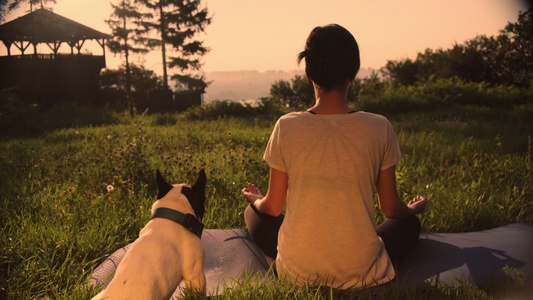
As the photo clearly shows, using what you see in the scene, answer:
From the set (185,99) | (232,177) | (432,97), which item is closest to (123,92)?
(185,99)

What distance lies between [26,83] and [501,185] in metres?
22.8

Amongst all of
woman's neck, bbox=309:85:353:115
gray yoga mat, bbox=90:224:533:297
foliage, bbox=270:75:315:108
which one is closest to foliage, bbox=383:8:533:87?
foliage, bbox=270:75:315:108

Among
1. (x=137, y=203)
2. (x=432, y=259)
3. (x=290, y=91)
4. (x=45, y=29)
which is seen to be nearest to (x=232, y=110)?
(x=45, y=29)

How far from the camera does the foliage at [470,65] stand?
23.1 meters

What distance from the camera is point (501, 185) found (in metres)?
5.04

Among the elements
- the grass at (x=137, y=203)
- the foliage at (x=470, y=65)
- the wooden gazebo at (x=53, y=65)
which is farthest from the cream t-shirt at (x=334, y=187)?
the foliage at (x=470, y=65)

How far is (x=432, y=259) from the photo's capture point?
9.34ft

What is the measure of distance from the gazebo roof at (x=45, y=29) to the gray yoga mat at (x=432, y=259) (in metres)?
14.9

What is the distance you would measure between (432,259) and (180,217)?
2018mm

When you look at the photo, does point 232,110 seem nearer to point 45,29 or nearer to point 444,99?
point 444,99

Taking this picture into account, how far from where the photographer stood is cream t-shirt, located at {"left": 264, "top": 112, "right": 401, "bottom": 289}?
1.97m

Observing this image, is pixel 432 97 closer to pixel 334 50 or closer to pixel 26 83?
pixel 334 50

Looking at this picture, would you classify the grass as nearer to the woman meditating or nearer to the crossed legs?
the woman meditating

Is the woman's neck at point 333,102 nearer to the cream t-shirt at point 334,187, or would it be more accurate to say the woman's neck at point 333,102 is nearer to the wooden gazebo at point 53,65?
the cream t-shirt at point 334,187
